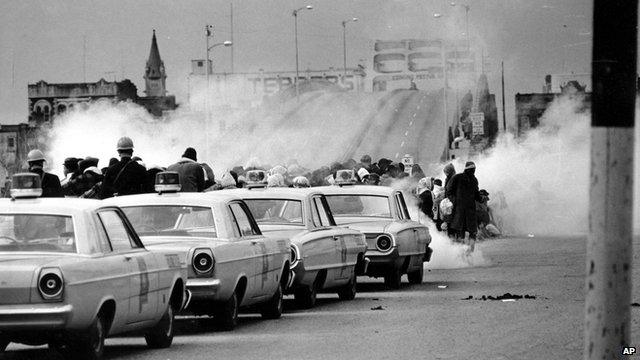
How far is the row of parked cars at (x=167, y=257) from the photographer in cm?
1125

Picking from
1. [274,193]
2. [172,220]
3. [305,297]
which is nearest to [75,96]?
[274,193]

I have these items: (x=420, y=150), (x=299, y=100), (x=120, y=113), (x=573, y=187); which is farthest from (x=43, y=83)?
(x=573, y=187)

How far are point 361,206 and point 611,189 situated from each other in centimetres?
1478

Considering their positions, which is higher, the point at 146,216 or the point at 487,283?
the point at 146,216

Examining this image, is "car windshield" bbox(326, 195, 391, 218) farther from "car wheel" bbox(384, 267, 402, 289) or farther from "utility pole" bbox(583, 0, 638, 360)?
"utility pole" bbox(583, 0, 638, 360)

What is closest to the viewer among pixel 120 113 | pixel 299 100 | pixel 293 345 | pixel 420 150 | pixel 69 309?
pixel 69 309

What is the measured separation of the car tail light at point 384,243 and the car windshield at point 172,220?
572cm

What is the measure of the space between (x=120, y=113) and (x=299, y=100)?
47747 mm

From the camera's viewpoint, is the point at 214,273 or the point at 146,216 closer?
the point at 214,273

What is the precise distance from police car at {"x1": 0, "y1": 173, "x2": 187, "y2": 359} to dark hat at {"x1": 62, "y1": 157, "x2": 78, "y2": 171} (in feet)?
28.4

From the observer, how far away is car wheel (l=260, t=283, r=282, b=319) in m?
16.3

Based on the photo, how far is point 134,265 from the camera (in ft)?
40.9

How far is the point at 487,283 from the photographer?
2244cm

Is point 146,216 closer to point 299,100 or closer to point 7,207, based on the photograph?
point 7,207
